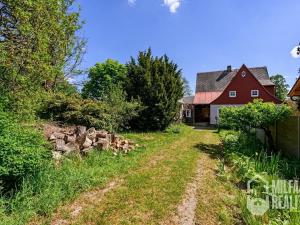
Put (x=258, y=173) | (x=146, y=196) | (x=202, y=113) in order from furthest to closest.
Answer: (x=202, y=113) < (x=258, y=173) < (x=146, y=196)

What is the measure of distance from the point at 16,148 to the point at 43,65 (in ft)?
8.59

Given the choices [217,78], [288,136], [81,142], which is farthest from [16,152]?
[217,78]

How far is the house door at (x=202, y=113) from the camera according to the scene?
92.5 feet

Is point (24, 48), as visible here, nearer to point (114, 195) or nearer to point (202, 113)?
point (114, 195)

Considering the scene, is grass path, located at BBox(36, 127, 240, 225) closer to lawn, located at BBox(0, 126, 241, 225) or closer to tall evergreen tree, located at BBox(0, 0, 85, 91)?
lawn, located at BBox(0, 126, 241, 225)

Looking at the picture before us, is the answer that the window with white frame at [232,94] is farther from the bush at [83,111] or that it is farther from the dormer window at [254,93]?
the bush at [83,111]

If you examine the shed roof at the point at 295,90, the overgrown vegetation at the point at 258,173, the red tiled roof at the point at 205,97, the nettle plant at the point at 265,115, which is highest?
the red tiled roof at the point at 205,97

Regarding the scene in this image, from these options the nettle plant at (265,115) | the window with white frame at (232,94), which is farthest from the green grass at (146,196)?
the window with white frame at (232,94)

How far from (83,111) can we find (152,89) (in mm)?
6019

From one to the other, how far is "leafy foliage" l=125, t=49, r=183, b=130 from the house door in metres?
12.3

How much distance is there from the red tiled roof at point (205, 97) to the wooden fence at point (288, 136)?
1889cm

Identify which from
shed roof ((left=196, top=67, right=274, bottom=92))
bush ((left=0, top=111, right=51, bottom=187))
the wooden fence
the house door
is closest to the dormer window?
shed roof ((left=196, top=67, right=274, bottom=92))

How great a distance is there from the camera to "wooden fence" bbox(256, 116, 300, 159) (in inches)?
277

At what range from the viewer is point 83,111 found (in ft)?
32.9
